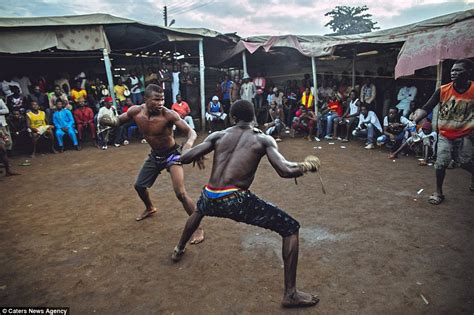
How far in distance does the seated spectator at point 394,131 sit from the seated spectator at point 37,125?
29.3ft

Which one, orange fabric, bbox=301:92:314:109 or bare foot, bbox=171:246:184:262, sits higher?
orange fabric, bbox=301:92:314:109

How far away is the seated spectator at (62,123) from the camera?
9.07m

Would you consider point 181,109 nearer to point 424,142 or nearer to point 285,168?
point 424,142

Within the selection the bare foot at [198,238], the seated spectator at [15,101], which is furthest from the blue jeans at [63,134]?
the bare foot at [198,238]

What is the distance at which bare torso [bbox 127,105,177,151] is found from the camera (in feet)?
12.6

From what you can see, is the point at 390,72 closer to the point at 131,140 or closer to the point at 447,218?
the point at 447,218

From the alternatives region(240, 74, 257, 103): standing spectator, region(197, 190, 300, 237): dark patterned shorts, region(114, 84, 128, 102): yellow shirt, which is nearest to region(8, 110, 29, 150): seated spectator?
region(114, 84, 128, 102): yellow shirt

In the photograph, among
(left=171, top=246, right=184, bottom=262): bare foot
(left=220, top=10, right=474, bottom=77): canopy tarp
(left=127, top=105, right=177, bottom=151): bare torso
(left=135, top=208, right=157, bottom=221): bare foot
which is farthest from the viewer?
(left=220, top=10, right=474, bottom=77): canopy tarp

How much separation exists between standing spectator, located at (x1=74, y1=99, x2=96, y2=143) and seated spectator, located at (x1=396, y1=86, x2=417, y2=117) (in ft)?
30.3

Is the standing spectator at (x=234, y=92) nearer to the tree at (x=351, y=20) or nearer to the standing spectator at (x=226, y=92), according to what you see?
the standing spectator at (x=226, y=92)

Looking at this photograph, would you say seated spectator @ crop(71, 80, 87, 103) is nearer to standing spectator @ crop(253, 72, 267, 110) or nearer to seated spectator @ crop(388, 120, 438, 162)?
standing spectator @ crop(253, 72, 267, 110)

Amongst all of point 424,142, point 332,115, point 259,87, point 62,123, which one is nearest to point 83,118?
point 62,123

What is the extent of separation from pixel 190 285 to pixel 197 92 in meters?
10.9

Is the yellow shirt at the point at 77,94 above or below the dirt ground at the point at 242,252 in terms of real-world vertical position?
above
